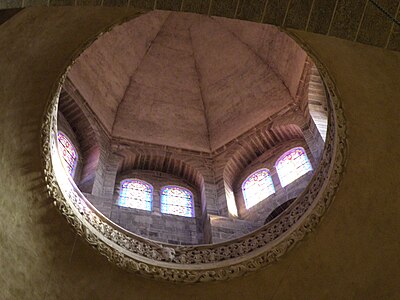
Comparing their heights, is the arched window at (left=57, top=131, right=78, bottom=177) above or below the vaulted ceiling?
below

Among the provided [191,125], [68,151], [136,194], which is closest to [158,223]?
[136,194]

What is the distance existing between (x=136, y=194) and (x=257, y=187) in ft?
10.2

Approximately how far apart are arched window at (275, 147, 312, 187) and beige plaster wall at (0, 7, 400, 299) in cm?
348

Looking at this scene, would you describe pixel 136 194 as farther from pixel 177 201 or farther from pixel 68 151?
pixel 68 151

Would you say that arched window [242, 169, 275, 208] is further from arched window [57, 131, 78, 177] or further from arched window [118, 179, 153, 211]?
arched window [57, 131, 78, 177]

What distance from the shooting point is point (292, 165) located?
13.8 m

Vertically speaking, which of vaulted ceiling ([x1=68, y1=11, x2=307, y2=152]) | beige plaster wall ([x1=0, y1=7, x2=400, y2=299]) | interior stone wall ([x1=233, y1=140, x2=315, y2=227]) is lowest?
beige plaster wall ([x1=0, y1=7, x2=400, y2=299])

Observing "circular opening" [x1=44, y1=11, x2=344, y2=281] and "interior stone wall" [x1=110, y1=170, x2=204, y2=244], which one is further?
"interior stone wall" [x1=110, y1=170, x2=204, y2=244]

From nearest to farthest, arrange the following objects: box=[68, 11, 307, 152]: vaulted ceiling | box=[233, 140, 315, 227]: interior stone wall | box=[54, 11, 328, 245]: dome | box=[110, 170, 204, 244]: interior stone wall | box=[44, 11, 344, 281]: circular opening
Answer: box=[44, 11, 344, 281]: circular opening < box=[110, 170, 204, 244]: interior stone wall < box=[233, 140, 315, 227]: interior stone wall < box=[54, 11, 328, 245]: dome < box=[68, 11, 307, 152]: vaulted ceiling

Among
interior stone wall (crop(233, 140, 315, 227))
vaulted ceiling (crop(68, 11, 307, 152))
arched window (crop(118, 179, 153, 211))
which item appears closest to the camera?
interior stone wall (crop(233, 140, 315, 227))

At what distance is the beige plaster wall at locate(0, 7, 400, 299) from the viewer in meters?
8.57

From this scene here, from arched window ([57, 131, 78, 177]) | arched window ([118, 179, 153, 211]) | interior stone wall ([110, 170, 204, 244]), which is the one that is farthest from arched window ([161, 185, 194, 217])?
arched window ([57, 131, 78, 177])

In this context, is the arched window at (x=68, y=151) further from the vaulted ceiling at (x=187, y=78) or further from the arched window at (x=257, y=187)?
the arched window at (x=257, y=187)

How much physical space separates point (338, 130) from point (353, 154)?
505 millimetres
